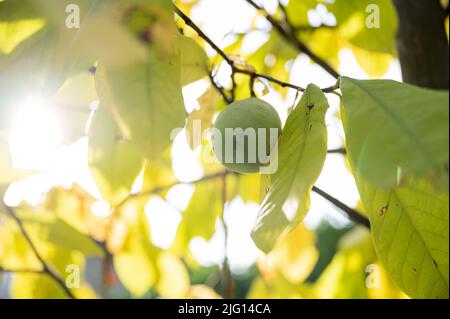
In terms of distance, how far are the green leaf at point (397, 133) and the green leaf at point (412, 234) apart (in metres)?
0.12

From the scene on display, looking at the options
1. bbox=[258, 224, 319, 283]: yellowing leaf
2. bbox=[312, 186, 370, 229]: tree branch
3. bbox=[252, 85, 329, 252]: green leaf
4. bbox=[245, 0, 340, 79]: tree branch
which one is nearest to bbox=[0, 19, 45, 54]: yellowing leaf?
bbox=[252, 85, 329, 252]: green leaf

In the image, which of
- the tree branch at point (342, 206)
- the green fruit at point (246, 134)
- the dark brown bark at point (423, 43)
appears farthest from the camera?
the dark brown bark at point (423, 43)

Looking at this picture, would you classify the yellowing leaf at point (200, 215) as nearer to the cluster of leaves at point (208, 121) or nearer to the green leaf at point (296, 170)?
the cluster of leaves at point (208, 121)

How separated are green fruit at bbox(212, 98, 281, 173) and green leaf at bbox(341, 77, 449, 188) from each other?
17 centimetres

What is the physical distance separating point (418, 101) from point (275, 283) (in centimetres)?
110

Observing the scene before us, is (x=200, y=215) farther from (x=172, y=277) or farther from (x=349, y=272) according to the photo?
(x=349, y=272)

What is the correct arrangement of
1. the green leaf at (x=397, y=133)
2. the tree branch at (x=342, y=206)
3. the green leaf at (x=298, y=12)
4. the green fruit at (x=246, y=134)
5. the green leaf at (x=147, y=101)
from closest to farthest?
the green leaf at (x=397, y=133) < the green leaf at (x=147, y=101) < the green fruit at (x=246, y=134) < the tree branch at (x=342, y=206) < the green leaf at (x=298, y=12)

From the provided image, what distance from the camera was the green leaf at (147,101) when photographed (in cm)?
51

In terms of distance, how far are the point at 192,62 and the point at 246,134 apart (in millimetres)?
259

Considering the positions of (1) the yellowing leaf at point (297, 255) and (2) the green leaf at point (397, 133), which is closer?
(2) the green leaf at point (397, 133)

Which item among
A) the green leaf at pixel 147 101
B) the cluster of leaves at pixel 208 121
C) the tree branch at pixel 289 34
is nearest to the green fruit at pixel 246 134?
the cluster of leaves at pixel 208 121

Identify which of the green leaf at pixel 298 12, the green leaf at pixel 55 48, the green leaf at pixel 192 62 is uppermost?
the green leaf at pixel 298 12
